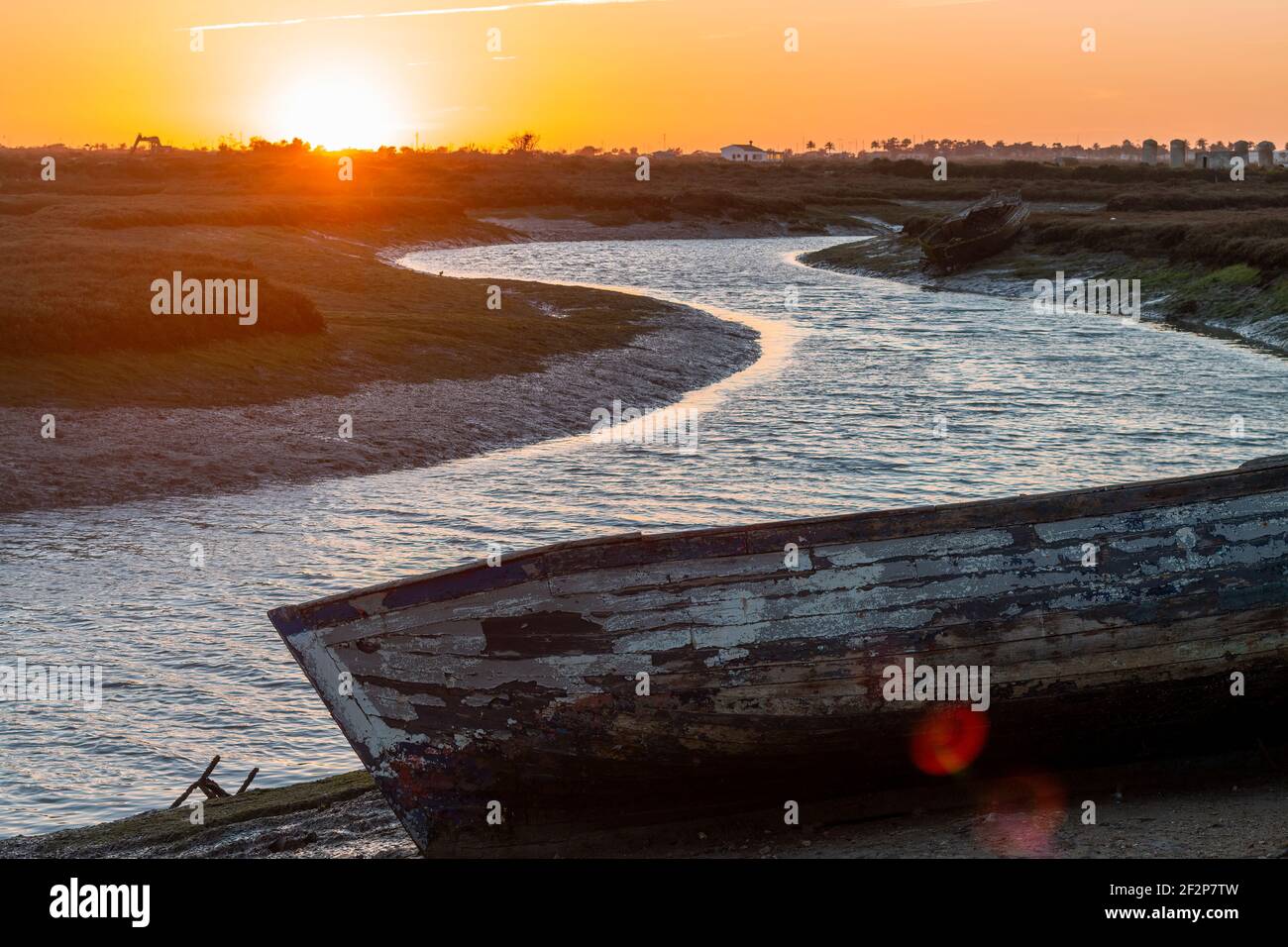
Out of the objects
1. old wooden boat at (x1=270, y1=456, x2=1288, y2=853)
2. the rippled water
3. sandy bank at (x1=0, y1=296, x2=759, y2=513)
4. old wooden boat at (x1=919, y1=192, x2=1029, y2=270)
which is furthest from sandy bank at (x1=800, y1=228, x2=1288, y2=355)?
old wooden boat at (x1=270, y1=456, x2=1288, y2=853)

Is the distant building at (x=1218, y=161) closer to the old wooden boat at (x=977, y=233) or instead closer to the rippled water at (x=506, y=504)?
the old wooden boat at (x=977, y=233)

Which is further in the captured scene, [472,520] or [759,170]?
[759,170]

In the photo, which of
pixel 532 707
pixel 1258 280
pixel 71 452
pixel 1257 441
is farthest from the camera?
pixel 1258 280

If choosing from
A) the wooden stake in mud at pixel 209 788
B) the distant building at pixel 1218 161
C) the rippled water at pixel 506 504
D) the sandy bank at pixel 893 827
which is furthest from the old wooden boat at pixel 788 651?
the distant building at pixel 1218 161

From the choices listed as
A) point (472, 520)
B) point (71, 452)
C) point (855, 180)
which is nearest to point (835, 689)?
point (472, 520)

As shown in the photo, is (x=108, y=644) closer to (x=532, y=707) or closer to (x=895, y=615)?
(x=532, y=707)

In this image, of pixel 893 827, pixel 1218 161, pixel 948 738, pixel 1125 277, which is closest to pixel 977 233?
pixel 1125 277

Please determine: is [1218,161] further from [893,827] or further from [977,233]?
[893,827]
